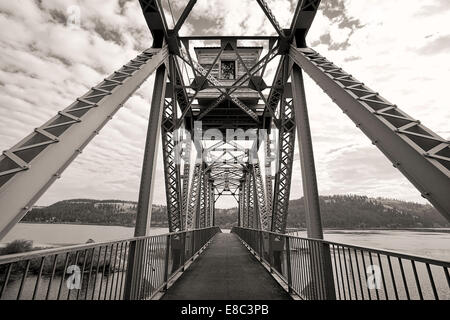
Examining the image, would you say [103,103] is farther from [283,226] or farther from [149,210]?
[283,226]

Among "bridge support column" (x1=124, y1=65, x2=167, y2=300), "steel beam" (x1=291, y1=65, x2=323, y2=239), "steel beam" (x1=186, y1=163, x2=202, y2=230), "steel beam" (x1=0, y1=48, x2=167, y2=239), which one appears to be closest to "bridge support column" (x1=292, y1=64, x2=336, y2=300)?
"steel beam" (x1=291, y1=65, x2=323, y2=239)

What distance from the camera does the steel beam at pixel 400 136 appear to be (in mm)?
2576

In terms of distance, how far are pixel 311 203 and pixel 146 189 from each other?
4112 mm

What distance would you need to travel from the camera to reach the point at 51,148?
294 cm

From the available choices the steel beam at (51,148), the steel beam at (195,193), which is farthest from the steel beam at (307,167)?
the steel beam at (195,193)

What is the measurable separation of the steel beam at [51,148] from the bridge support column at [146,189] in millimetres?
1560

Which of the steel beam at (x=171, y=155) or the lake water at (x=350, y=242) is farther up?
the steel beam at (x=171, y=155)

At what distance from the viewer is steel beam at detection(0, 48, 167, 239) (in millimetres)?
2426

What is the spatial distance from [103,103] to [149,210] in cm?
279

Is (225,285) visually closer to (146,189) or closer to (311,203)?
(311,203)

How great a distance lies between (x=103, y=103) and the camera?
156 inches

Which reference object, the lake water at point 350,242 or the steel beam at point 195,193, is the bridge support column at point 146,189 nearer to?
the lake water at point 350,242

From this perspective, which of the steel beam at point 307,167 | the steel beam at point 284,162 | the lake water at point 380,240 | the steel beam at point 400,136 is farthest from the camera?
the lake water at point 380,240
